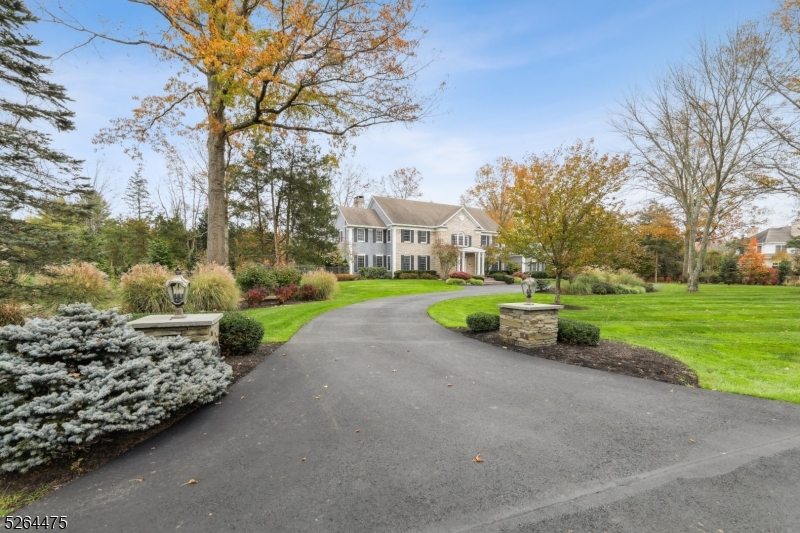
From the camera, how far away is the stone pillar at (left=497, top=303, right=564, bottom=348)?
697cm

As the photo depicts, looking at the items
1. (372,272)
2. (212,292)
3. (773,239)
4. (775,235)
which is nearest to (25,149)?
(212,292)

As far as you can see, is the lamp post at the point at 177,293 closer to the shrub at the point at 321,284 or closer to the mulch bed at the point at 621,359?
the mulch bed at the point at 621,359

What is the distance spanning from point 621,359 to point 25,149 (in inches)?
560

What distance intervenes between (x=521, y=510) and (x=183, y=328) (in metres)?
4.89

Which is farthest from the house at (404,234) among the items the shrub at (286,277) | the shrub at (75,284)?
the shrub at (75,284)

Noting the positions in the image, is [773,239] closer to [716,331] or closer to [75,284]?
[716,331]

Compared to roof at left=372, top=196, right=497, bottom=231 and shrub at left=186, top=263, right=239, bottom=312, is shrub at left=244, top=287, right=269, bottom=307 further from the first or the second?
roof at left=372, top=196, right=497, bottom=231

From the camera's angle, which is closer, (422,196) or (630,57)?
(630,57)

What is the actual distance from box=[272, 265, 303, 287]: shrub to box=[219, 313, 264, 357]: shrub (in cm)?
848

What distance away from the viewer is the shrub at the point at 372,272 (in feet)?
96.1

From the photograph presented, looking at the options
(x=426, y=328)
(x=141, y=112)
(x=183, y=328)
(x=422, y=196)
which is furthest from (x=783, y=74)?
(x=422, y=196)

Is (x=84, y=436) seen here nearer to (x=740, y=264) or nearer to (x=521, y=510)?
(x=521, y=510)

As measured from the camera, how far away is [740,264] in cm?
2759

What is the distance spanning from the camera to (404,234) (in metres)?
31.2
